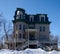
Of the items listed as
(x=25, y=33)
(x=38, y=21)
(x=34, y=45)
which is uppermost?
(x=38, y=21)

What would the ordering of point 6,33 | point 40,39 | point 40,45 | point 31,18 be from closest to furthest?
point 40,45, point 40,39, point 31,18, point 6,33

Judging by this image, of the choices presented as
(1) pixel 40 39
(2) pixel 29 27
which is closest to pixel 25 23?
(2) pixel 29 27

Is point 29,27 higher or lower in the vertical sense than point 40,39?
higher

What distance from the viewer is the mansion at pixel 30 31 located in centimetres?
4119

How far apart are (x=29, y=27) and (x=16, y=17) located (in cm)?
406

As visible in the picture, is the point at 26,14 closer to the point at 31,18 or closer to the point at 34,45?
the point at 31,18

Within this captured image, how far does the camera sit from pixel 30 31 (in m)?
43.9

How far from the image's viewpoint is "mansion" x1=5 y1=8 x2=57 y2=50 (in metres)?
41.2

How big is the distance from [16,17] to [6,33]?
22.4 feet

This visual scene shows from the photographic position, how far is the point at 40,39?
143ft

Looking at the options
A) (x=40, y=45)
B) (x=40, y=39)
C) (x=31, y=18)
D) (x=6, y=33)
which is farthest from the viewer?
(x=6, y=33)

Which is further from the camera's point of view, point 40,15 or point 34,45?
point 40,15

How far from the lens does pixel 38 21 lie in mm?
45531

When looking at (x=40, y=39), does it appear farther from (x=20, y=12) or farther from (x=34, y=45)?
(x=20, y=12)
